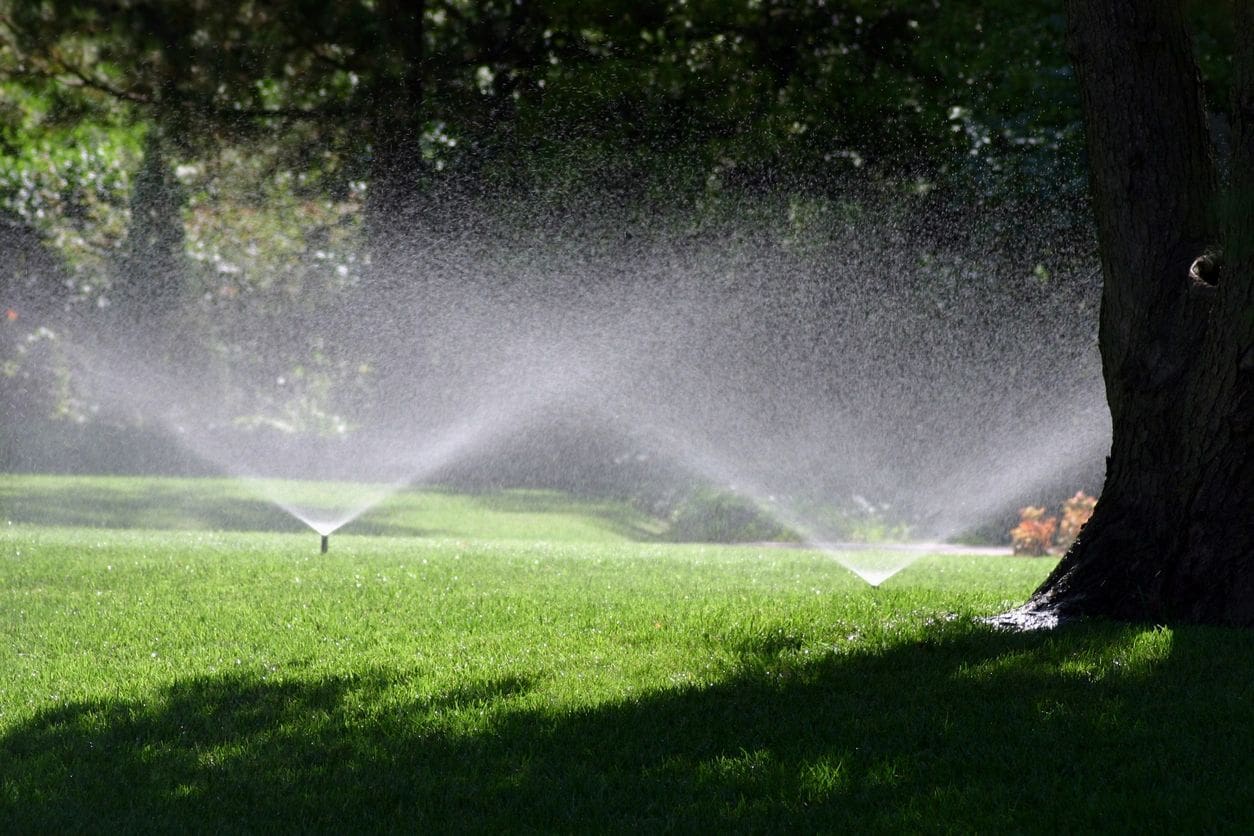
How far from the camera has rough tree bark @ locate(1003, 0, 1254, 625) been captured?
18.9ft

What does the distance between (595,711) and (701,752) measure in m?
0.61

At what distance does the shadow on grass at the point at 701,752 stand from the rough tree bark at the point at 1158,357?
52cm

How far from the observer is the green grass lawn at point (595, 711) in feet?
12.4

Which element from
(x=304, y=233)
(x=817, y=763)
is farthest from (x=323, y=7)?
(x=817, y=763)

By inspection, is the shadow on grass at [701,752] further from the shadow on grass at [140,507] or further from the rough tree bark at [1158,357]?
the shadow on grass at [140,507]

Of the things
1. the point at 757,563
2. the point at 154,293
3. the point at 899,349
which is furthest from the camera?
the point at 154,293

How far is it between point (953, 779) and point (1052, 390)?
34.8 feet

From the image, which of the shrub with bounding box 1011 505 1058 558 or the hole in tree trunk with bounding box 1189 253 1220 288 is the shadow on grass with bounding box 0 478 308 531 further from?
the hole in tree trunk with bounding box 1189 253 1220 288

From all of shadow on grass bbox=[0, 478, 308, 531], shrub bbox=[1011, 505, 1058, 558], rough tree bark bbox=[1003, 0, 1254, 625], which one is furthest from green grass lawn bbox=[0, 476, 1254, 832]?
shadow on grass bbox=[0, 478, 308, 531]

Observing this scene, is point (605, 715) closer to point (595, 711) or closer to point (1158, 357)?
point (595, 711)

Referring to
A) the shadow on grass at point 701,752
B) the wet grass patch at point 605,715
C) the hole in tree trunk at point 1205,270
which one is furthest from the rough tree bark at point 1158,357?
the shadow on grass at point 701,752

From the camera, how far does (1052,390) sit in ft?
45.5

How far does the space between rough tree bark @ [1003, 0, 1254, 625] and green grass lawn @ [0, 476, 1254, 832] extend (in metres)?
0.41

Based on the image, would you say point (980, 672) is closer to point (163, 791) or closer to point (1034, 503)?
point (163, 791)
